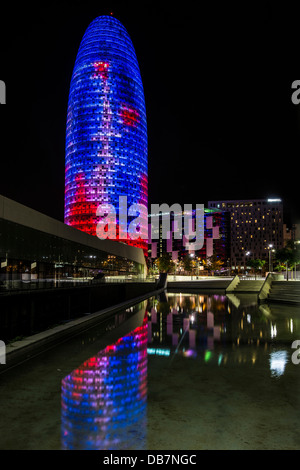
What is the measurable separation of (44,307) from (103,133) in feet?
387

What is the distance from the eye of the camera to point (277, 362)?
10.5 meters

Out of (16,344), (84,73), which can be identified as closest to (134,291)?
(16,344)

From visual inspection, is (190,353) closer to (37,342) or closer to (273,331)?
(37,342)

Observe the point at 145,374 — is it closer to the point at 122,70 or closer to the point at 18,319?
the point at 18,319

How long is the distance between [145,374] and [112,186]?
120527 mm

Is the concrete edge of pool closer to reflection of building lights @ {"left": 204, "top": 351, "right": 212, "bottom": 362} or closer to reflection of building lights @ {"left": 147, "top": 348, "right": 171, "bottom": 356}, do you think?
reflection of building lights @ {"left": 147, "top": 348, "right": 171, "bottom": 356}

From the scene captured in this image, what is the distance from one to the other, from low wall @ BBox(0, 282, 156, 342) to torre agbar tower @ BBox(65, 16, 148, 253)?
99629mm

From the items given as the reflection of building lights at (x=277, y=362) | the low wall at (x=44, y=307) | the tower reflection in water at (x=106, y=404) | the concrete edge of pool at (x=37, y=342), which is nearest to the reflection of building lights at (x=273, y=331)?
the reflection of building lights at (x=277, y=362)

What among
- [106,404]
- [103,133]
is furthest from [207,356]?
[103,133]

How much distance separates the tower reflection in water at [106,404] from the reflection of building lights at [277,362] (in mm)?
3327

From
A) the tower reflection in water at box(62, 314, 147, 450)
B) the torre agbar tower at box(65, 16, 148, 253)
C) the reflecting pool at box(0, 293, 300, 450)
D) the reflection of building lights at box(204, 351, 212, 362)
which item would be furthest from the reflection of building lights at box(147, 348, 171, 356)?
the torre agbar tower at box(65, 16, 148, 253)

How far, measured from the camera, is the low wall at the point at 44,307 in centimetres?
1370

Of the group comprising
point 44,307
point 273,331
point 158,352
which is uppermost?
point 44,307
